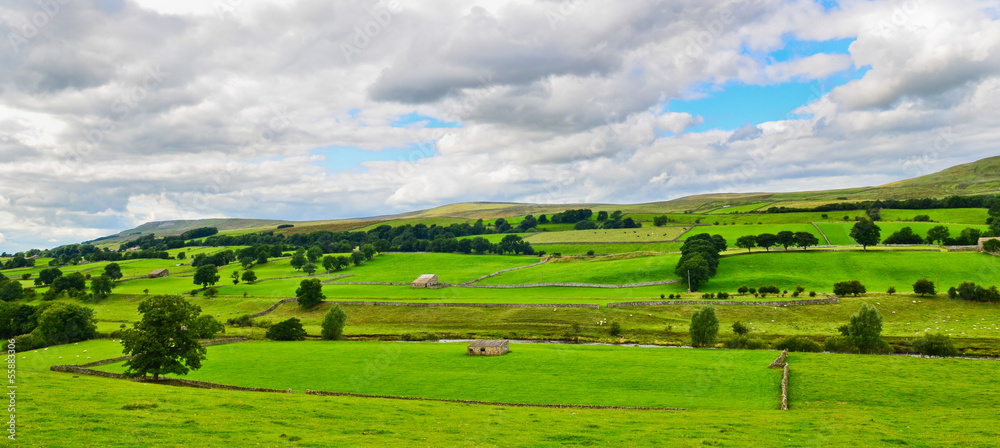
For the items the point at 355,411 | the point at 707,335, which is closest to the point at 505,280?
the point at 707,335

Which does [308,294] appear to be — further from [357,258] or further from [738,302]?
[738,302]

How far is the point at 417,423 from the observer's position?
26281 millimetres

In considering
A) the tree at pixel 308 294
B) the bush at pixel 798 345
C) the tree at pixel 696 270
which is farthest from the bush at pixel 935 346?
the tree at pixel 308 294

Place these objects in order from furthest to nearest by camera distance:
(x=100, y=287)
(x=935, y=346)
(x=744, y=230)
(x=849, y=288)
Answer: (x=744, y=230) < (x=100, y=287) < (x=849, y=288) < (x=935, y=346)

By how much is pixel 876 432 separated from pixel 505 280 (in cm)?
8423

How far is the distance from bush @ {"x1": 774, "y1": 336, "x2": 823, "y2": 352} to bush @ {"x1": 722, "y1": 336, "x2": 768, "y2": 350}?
5.21 feet

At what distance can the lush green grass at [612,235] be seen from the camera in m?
140

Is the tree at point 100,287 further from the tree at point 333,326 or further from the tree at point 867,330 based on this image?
the tree at point 867,330

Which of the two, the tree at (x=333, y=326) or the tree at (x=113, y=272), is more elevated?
the tree at (x=113, y=272)

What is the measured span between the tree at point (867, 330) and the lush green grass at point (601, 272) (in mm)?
43944

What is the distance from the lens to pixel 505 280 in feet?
352

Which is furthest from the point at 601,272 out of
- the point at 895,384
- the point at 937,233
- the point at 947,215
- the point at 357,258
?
the point at 947,215

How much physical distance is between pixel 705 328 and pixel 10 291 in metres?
131

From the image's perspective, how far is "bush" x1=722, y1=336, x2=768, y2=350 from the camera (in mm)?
55281
